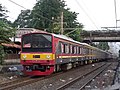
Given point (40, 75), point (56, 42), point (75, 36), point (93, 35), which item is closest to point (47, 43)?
point (56, 42)

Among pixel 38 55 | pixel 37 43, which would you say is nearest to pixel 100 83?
pixel 38 55

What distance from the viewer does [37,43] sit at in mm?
19641

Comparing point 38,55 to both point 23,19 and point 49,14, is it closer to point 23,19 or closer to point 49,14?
point 49,14

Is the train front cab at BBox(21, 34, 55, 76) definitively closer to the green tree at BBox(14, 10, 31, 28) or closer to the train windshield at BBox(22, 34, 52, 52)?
the train windshield at BBox(22, 34, 52, 52)

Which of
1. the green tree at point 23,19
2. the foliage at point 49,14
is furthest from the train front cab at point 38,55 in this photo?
the green tree at point 23,19

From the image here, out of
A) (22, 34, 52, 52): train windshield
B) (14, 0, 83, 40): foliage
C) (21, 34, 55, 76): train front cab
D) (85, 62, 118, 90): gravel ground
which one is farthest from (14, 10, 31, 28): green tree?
(85, 62, 118, 90): gravel ground

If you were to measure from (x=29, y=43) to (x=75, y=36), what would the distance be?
4310 centimetres

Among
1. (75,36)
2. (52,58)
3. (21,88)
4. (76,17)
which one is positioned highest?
(76,17)

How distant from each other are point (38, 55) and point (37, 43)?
854 mm

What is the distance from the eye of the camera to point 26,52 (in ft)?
63.8

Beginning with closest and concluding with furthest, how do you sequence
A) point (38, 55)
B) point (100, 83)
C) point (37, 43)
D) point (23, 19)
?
point (100, 83), point (38, 55), point (37, 43), point (23, 19)

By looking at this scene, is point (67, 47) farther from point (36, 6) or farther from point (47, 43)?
point (36, 6)

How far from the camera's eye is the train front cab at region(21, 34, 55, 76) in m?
19.2

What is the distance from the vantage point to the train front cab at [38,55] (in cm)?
1919
